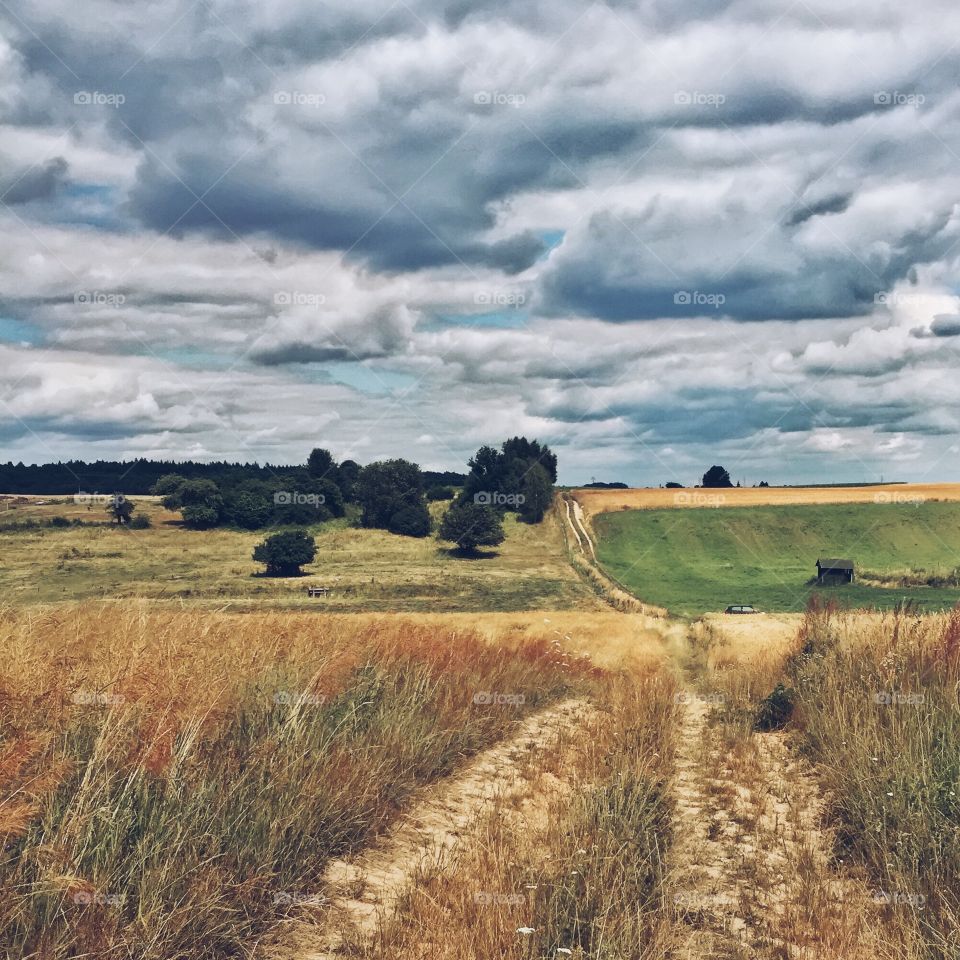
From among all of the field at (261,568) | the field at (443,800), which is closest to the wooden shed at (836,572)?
the field at (261,568)

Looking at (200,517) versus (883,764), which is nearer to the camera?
(883,764)

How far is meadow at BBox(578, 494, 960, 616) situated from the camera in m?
60.8

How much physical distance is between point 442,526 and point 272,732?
265 feet

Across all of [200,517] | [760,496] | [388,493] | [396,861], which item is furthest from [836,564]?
[200,517]

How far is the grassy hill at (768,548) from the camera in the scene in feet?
202

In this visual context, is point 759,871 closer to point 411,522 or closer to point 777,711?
point 777,711

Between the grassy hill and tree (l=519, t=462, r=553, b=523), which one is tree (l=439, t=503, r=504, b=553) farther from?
the grassy hill

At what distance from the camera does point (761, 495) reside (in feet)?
311

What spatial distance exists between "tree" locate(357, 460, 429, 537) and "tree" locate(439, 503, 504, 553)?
869 cm

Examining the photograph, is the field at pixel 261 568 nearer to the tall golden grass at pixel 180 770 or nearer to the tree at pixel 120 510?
the tree at pixel 120 510

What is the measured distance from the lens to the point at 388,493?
96250mm

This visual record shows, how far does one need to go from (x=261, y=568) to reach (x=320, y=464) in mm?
42800

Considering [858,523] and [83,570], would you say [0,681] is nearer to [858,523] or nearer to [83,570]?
[83,570]

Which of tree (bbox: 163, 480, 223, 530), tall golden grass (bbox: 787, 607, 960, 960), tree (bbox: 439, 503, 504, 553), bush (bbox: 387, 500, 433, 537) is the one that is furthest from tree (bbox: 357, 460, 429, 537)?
tall golden grass (bbox: 787, 607, 960, 960)
